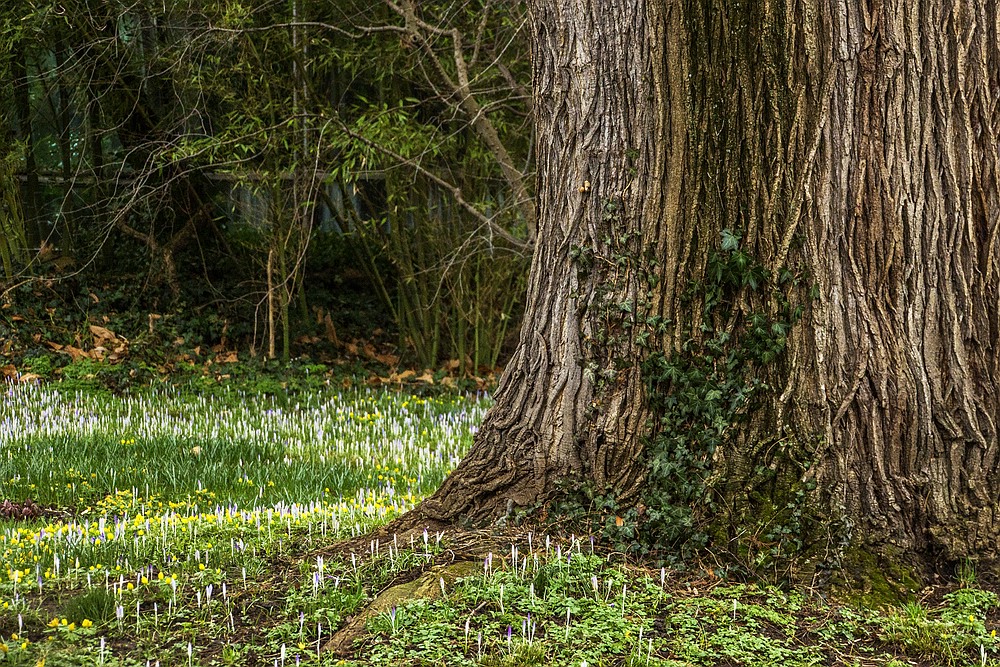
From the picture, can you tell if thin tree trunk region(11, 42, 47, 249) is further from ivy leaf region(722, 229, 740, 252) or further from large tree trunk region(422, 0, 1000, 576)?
ivy leaf region(722, 229, 740, 252)

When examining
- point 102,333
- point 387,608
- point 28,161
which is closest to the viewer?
point 387,608

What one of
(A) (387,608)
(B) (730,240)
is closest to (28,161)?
(A) (387,608)

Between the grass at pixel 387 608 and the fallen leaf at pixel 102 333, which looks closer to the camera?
the grass at pixel 387 608

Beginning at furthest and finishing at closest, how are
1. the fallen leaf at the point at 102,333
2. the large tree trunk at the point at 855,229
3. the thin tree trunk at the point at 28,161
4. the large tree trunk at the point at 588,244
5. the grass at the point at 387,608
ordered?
the thin tree trunk at the point at 28,161 → the fallen leaf at the point at 102,333 → the large tree trunk at the point at 588,244 → the large tree trunk at the point at 855,229 → the grass at the point at 387,608

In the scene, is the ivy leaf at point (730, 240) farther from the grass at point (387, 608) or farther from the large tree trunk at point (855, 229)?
the grass at point (387, 608)

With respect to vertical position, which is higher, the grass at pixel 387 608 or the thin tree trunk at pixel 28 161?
the thin tree trunk at pixel 28 161

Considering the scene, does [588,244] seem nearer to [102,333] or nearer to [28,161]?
[102,333]

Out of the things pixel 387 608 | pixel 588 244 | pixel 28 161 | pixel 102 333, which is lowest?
pixel 387 608

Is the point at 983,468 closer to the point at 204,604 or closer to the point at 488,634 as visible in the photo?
the point at 488,634

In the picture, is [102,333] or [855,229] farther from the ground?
[855,229]

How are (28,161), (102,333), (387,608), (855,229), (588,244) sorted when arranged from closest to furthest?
(387,608) → (855,229) → (588,244) → (102,333) → (28,161)

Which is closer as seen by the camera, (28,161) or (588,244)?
(588,244)

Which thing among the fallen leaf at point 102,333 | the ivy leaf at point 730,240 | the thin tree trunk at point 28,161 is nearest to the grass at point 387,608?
the ivy leaf at point 730,240

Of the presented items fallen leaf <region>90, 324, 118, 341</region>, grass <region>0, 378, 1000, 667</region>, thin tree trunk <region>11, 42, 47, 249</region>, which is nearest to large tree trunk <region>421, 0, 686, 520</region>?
grass <region>0, 378, 1000, 667</region>
